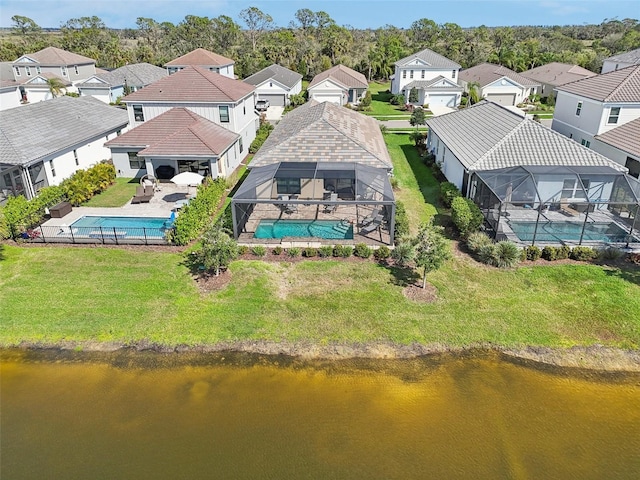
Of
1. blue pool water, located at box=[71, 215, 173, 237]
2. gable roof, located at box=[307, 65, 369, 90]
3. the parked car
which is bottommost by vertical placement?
blue pool water, located at box=[71, 215, 173, 237]

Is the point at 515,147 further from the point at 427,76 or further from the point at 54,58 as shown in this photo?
the point at 54,58

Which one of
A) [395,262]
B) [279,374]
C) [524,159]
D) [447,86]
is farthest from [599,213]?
[447,86]

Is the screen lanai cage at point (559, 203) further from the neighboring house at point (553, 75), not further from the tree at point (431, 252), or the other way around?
the neighboring house at point (553, 75)

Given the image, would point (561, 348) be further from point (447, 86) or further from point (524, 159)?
point (447, 86)

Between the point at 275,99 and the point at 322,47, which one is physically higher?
the point at 322,47

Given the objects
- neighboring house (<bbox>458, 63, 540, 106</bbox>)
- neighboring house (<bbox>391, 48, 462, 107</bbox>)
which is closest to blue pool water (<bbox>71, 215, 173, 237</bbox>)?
neighboring house (<bbox>391, 48, 462, 107</bbox>)

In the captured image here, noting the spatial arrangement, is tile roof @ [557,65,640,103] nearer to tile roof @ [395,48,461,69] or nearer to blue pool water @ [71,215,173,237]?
blue pool water @ [71,215,173,237]

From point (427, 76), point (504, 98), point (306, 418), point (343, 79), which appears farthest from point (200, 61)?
point (306, 418)
